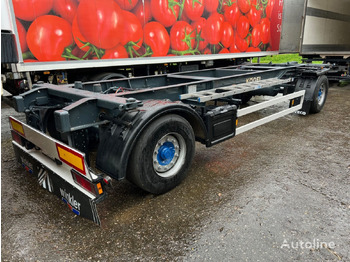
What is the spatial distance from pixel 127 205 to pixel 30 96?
77.3 inches

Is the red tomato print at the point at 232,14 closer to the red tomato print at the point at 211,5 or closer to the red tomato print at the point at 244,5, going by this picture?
the red tomato print at the point at 244,5

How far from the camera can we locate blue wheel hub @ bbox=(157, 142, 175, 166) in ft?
10.1

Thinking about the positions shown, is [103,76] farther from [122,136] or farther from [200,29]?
[122,136]

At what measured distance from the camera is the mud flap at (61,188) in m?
2.45

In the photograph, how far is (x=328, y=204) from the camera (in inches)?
118

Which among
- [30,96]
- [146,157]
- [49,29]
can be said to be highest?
[49,29]

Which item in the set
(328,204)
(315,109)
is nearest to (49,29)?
(328,204)

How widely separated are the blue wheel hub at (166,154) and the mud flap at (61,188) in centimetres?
88

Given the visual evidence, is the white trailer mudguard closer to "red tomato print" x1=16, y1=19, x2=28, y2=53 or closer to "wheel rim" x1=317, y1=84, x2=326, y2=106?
"red tomato print" x1=16, y1=19, x2=28, y2=53

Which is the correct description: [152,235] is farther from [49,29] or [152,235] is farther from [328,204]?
[49,29]

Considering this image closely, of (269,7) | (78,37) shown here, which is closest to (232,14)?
(269,7)

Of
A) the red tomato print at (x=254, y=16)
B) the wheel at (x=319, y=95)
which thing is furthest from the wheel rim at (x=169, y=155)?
the red tomato print at (x=254, y=16)

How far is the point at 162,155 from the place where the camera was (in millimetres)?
3066

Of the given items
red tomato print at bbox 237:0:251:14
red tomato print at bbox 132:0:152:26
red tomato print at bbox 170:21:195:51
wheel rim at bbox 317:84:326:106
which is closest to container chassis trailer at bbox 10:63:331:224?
red tomato print at bbox 132:0:152:26
